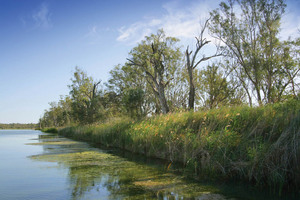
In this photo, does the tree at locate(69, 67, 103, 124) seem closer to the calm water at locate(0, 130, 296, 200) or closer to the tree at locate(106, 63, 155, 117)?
the tree at locate(106, 63, 155, 117)

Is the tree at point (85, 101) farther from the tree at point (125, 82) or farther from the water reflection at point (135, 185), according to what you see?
the water reflection at point (135, 185)

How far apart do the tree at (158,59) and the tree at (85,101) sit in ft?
25.2

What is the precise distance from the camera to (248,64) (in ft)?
69.8

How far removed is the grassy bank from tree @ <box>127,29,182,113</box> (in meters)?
14.7

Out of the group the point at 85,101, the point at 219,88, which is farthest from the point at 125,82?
the point at 219,88

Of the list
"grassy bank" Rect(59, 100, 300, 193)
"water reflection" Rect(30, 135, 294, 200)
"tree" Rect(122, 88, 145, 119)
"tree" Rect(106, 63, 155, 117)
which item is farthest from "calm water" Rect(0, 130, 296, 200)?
"tree" Rect(106, 63, 155, 117)

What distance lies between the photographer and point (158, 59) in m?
25.0

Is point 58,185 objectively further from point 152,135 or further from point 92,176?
point 152,135

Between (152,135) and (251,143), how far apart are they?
466 cm

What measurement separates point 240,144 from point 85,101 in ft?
98.3

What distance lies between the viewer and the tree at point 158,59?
80.8 ft

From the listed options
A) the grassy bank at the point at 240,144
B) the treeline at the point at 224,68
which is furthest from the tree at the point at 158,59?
the grassy bank at the point at 240,144

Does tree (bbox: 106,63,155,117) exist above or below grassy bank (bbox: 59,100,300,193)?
above

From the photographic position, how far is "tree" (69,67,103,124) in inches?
1139
